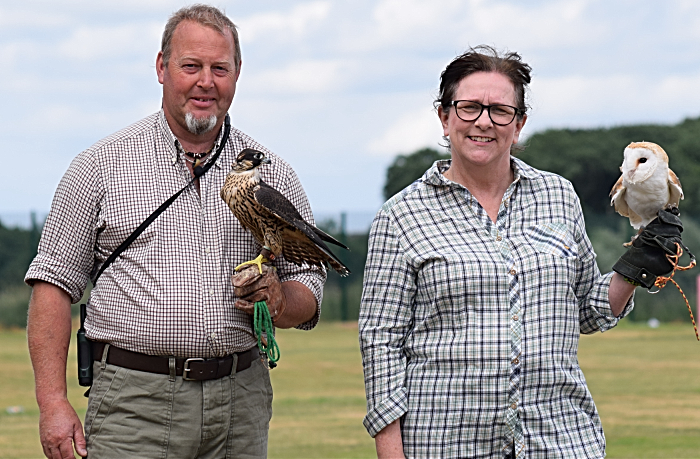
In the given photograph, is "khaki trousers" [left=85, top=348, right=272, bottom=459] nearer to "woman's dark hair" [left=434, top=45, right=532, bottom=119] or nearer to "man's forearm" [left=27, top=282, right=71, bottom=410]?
"man's forearm" [left=27, top=282, right=71, bottom=410]

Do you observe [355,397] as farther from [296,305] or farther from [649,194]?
[649,194]

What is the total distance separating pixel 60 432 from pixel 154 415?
371 mm

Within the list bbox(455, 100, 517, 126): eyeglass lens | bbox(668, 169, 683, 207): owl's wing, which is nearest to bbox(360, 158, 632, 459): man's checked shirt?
bbox(455, 100, 517, 126): eyeglass lens

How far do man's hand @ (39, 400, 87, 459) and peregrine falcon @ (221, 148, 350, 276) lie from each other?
3.03 feet

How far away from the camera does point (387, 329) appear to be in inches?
134

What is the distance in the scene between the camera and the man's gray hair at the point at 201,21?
3.93 m

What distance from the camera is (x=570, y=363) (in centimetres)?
338

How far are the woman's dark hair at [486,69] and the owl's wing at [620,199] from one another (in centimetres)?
50

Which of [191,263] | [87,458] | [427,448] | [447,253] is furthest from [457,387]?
[87,458]

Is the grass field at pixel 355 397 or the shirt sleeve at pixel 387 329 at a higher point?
the shirt sleeve at pixel 387 329

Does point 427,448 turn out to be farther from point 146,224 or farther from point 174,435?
point 146,224

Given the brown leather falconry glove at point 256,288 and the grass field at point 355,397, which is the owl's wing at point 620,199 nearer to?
the brown leather falconry glove at point 256,288

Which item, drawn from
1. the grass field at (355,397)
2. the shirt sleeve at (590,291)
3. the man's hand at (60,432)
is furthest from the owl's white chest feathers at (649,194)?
the grass field at (355,397)

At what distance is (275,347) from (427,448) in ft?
2.77
